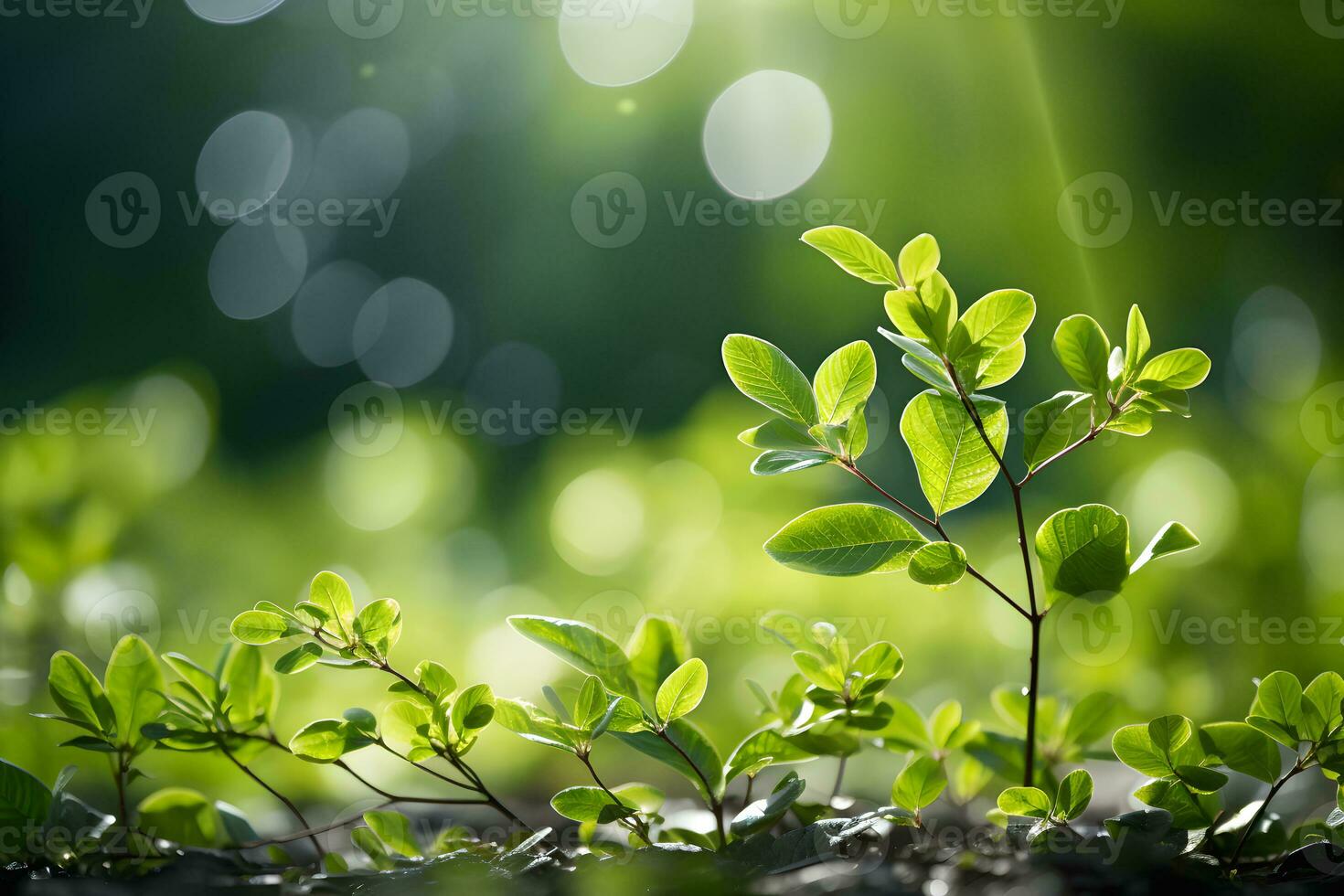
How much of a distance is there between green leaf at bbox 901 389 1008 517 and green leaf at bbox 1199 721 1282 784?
0.10 metres

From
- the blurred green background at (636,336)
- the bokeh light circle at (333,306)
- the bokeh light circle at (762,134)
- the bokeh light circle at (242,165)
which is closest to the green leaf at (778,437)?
the blurred green background at (636,336)

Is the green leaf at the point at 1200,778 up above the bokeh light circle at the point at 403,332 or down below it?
below

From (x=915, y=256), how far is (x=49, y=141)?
7.54ft

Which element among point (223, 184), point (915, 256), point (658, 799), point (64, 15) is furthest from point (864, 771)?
point (64, 15)

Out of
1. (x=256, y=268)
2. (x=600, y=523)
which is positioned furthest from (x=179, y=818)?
(x=256, y=268)

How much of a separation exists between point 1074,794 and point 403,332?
78.8 inches

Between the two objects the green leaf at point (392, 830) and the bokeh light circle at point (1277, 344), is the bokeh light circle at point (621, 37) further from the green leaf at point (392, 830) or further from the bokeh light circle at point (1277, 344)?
the green leaf at point (392, 830)

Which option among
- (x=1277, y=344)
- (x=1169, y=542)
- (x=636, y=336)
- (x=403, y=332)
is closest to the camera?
(x=1169, y=542)

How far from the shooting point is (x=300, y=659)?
24 cm

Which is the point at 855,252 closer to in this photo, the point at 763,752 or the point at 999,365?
the point at 999,365

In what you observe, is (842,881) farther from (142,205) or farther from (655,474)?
(142,205)

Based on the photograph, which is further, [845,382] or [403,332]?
[403,332]

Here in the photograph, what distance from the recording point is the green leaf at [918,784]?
10.6 inches

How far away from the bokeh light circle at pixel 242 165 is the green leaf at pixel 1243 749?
2.26 m
